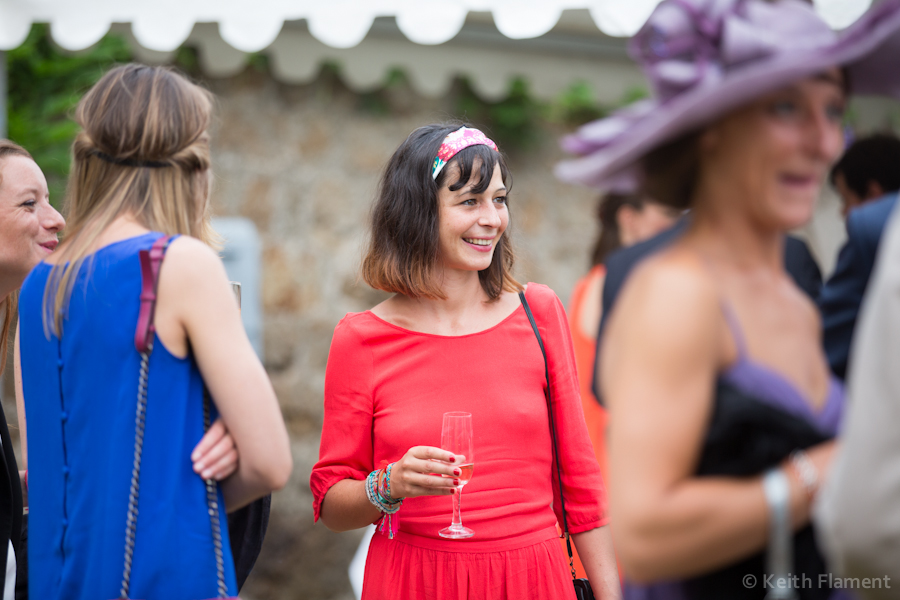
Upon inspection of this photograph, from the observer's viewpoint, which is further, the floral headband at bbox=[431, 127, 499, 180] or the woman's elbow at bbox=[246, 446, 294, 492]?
the floral headband at bbox=[431, 127, 499, 180]

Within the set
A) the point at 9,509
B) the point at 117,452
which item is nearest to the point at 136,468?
the point at 117,452

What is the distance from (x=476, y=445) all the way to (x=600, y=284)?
1.72 m

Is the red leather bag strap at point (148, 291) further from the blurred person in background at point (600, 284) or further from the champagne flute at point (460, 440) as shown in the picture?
the blurred person in background at point (600, 284)

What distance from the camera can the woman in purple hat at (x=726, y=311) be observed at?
1.15m

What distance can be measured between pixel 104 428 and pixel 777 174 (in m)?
1.42

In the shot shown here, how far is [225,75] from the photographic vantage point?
5234mm

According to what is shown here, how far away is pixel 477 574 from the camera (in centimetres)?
216

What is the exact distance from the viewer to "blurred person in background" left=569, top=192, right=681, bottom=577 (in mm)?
3520

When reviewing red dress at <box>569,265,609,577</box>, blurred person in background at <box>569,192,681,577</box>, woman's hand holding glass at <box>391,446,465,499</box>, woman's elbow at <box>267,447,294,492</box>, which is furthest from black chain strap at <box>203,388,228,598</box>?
blurred person in background at <box>569,192,681,577</box>

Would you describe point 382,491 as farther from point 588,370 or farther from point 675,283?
point 588,370

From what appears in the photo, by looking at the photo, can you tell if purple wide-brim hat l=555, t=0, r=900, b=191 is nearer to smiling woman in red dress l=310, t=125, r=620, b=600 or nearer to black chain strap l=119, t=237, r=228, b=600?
black chain strap l=119, t=237, r=228, b=600

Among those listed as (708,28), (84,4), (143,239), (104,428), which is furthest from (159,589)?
(84,4)

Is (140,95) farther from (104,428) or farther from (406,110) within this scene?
(406,110)

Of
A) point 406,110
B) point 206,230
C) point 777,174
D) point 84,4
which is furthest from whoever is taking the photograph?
point 406,110
